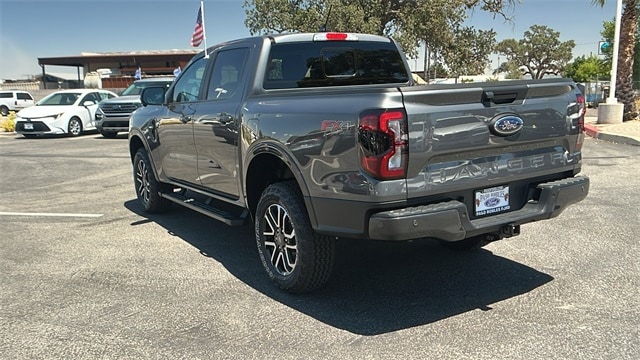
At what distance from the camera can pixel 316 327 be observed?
143 inches

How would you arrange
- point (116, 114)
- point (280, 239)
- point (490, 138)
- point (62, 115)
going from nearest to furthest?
1. point (490, 138)
2. point (280, 239)
3. point (116, 114)
4. point (62, 115)

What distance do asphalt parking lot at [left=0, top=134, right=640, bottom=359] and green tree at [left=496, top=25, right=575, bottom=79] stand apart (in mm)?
81611

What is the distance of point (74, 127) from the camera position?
18797 mm

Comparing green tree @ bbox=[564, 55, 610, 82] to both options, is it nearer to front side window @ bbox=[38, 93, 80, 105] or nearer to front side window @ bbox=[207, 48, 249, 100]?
front side window @ bbox=[38, 93, 80, 105]

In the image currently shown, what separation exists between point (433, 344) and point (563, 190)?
1511mm

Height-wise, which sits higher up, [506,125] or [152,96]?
[152,96]

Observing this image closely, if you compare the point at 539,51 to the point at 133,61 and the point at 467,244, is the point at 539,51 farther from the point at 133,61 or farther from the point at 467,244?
the point at 467,244

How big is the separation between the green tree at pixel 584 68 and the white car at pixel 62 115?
6791cm

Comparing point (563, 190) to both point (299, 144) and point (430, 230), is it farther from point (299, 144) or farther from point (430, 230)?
point (299, 144)

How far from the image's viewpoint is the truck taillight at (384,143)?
323 cm

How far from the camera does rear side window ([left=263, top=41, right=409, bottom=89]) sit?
481cm

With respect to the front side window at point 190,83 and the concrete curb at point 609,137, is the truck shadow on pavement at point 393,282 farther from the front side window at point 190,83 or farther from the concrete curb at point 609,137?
the concrete curb at point 609,137

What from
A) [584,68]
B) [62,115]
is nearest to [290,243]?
[62,115]

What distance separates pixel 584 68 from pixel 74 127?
248 feet
